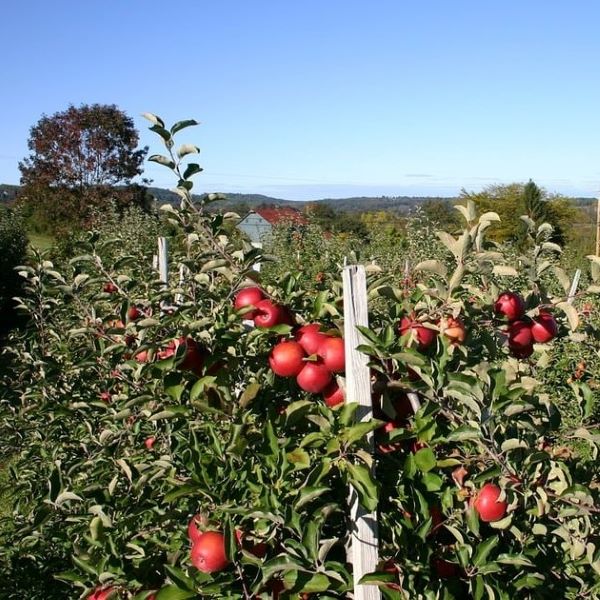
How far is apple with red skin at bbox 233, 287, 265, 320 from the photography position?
1.42 metres

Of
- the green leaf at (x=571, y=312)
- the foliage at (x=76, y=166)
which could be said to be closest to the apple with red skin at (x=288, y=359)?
the green leaf at (x=571, y=312)

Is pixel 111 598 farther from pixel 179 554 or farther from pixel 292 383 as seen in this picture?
pixel 292 383

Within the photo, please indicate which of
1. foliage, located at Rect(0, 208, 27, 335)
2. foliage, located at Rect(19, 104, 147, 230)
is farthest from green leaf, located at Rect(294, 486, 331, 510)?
foliage, located at Rect(19, 104, 147, 230)

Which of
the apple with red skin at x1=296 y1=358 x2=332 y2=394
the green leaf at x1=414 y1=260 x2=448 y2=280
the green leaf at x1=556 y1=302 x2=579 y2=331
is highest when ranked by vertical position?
the green leaf at x1=414 y1=260 x2=448 y2=280

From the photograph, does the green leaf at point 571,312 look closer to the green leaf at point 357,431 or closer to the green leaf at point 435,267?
the green leaf at point 435,267

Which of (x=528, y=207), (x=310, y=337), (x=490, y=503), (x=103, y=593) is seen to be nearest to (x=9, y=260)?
(x=103, y=593)

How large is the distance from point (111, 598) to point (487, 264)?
1.07 m

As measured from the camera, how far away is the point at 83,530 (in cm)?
188

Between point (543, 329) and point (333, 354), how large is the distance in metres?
0.47

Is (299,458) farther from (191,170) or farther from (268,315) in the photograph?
(191,170)

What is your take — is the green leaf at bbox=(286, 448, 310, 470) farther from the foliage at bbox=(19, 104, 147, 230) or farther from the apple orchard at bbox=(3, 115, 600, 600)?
the foliage at bbox=(19, 104, 147, 230)

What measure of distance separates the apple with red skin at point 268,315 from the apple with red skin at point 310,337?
48 mm

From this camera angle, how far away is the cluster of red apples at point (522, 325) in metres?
1.45

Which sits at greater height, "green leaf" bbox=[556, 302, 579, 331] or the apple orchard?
"green leaf" bbox=[556, 302, 579, 331]
